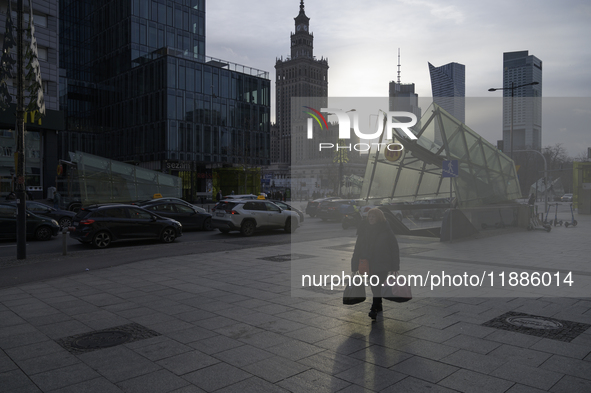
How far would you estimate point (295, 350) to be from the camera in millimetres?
5121

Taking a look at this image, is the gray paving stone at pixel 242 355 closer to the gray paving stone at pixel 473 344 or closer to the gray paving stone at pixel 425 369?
the gray paving stone at pixel 425 369

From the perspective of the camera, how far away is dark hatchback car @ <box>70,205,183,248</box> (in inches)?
594

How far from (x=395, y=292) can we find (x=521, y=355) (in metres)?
1.66

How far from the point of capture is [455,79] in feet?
133

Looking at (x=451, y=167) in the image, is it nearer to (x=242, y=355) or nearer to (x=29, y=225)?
(x=242, y=355)

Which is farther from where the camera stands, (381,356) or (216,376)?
→ (381,356)

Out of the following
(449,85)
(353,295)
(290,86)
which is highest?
(290,86)

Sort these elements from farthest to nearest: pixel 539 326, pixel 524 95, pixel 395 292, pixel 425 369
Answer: pixel 524 95 < pixel 395 292 < pixel 539 326 < pixel 425 369

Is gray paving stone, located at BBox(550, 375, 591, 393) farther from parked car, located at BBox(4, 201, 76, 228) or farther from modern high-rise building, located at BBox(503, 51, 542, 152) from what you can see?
modern high-rise building, located at BBox(503, 51, 542, 152)

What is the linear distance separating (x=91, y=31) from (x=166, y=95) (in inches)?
817

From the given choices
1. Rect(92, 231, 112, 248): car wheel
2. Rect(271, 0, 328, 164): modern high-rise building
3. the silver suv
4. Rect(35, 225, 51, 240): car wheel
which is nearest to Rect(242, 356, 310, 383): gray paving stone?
Rect(92, 231, 112, 248): car wheel

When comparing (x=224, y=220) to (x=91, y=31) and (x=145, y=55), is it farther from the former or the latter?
(x=91, y=31)

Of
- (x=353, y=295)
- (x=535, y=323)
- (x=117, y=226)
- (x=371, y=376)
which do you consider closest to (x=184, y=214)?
(x=117, y=226)

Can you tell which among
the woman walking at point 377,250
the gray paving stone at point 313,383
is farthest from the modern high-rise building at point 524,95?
the gray paving stone at point 313,383
